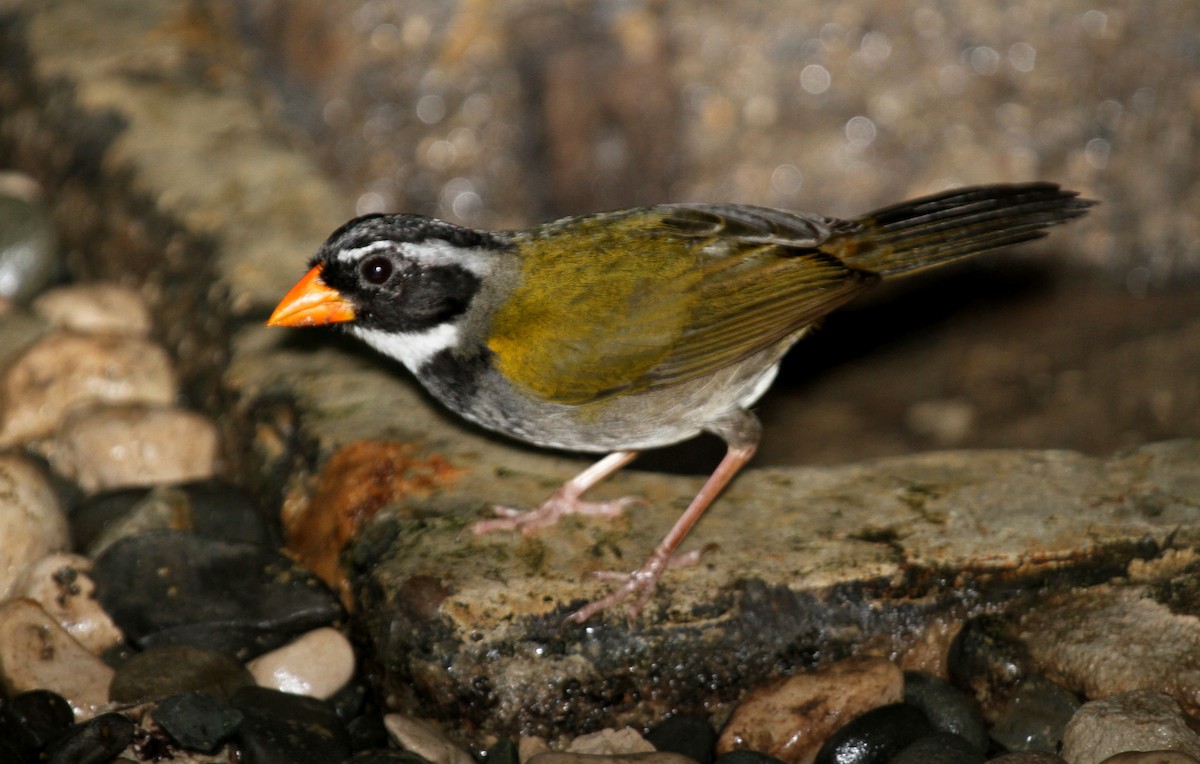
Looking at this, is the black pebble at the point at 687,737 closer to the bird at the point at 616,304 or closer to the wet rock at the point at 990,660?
the bird at the point at 616,304

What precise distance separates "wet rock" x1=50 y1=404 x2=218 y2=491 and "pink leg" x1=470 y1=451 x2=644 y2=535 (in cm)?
149

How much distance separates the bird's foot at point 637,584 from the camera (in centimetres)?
381

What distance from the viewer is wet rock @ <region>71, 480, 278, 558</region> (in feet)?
14.8

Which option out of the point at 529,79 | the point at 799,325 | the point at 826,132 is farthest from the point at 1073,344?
the point at 529,79

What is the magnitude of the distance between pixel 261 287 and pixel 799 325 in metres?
2.35

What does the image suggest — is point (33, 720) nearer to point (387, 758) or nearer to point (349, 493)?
point (387, 758)

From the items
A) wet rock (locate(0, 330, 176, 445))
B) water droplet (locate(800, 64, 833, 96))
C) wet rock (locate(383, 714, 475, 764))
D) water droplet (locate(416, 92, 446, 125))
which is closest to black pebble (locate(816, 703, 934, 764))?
wet rock (locate(383, 714, 475, 764))

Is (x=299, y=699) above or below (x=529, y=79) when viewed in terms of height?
below

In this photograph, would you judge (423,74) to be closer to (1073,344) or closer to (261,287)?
(261,287)

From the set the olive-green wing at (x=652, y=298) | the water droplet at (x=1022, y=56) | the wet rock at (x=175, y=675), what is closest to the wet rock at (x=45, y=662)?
the wet rock at (x=175, y=675)

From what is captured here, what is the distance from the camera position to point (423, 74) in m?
7.13

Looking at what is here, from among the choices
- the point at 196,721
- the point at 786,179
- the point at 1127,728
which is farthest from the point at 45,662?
the point at 786,179

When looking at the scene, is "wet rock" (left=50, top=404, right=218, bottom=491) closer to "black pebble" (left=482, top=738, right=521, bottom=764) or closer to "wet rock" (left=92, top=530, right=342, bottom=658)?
"wet rock" (left=92, top=530, right=342, bottom=658)

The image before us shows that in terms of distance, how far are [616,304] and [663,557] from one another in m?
0.88
